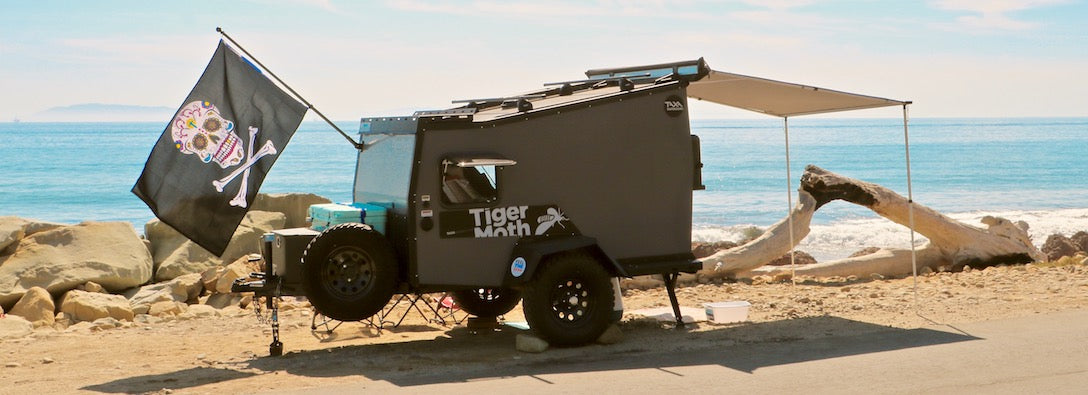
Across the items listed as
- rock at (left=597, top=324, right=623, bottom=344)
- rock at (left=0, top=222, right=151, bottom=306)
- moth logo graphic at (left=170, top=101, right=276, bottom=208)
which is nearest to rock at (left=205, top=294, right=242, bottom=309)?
rock at (left=0, top=222, right=151, bottom=306)

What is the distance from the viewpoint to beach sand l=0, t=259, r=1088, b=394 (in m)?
9.87

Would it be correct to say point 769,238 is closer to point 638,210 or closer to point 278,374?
point 638,210

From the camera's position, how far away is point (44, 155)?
3302 inches

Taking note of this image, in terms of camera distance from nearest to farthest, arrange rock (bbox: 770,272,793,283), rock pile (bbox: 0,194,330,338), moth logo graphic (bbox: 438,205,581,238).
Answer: moth logo graphic (bbox: 438,205,581,238), rock pile (bbox: 0,194,330,338), rock (bbox: 770,272,793,283)

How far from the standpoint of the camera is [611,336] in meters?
11.4

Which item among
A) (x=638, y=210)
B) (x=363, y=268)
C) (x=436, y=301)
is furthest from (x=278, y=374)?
(x=436, y=301)

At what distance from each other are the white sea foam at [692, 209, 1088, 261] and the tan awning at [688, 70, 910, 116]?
1277 cm

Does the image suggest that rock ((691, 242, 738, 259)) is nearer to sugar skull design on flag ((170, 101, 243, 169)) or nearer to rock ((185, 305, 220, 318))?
rock ((185, 305, 220, 318))

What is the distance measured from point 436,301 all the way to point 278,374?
194 inches

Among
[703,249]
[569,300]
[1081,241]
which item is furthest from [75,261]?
[1081,241]

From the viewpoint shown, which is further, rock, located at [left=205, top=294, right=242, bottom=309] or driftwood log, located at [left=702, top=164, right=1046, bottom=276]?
driftwood log, located at [left=702, top=164, right=1046, bottom=276]

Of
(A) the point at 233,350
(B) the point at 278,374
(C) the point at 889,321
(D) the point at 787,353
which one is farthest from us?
(C) the point at 889,321

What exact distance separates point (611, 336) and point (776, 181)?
49.8 m

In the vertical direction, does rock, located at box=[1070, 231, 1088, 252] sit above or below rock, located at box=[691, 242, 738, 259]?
below
